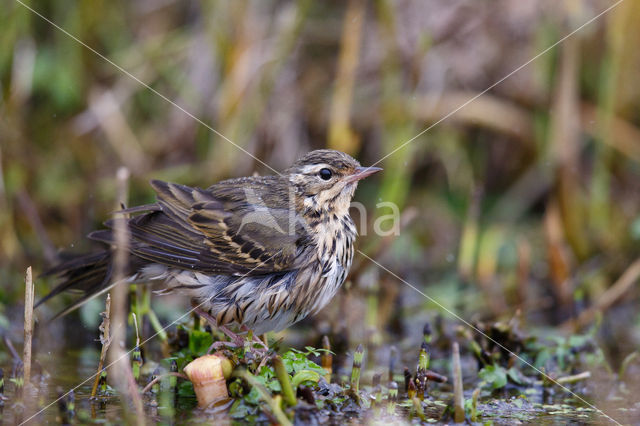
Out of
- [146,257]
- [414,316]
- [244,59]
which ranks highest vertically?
[244,59]

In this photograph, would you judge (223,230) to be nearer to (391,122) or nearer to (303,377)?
(303,377)

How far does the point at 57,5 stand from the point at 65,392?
473cm

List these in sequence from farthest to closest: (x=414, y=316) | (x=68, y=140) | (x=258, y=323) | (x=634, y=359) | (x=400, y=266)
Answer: (x=68, y=140) < (x=400, y=266) < (x=414, y=316) < (x=634, y=359) < (x=258, y=323)

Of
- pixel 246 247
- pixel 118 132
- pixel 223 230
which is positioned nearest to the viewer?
pixel 246 247

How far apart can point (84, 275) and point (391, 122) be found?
127 inches

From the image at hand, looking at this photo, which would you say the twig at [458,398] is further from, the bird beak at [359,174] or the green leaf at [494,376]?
the bird beak at [359,174]

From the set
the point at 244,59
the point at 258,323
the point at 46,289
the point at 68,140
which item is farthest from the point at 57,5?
the point at 258,323

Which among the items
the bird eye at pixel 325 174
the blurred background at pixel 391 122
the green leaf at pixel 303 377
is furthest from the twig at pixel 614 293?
the green leaf at pixel 303 377

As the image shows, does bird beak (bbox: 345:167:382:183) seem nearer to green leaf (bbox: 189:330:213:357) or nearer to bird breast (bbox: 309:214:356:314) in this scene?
bird breast (bbox: 309:214:356:314)

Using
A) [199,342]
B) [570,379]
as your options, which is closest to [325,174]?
[199,342]

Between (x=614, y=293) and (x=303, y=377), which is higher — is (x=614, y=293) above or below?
below

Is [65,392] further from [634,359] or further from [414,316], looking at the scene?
[634,359]

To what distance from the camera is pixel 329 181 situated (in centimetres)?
484

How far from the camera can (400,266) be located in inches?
267
